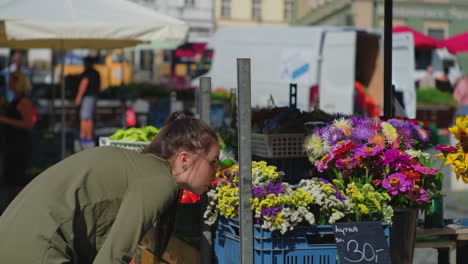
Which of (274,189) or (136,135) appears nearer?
(274,189)

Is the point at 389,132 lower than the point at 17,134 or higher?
higher

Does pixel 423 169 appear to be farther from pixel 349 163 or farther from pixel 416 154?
pixel 349 163

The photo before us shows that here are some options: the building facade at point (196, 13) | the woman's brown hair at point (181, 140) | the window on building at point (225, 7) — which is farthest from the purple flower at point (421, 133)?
the window on building at point (225, 7)

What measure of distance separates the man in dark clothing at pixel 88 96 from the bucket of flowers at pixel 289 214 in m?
9.47

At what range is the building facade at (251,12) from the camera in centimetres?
5341

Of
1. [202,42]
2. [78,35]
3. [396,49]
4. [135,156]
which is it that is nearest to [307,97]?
[396,49]

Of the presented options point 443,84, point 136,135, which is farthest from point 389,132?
point 443,84

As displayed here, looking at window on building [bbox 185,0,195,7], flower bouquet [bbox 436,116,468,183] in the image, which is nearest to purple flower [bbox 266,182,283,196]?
flower bouquet [bbox 436,116,468,183]

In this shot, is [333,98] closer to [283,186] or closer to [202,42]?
[283,186]

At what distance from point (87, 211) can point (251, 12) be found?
2050 inches

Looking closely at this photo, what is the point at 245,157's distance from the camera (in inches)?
113

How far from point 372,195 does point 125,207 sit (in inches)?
44.2

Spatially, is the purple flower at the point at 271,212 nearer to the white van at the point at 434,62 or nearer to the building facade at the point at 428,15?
the white van at the point at 434,62

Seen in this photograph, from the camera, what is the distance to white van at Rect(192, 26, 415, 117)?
41.7 feet
